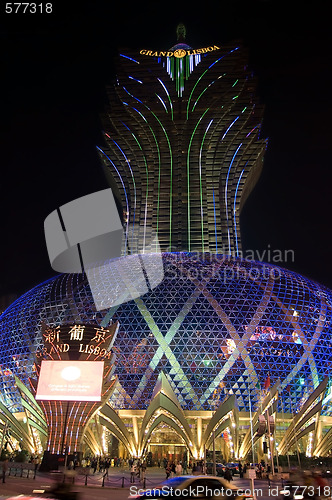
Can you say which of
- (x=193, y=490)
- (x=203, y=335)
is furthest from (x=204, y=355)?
(x=193, y=490)

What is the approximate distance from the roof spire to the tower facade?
83.5 feet

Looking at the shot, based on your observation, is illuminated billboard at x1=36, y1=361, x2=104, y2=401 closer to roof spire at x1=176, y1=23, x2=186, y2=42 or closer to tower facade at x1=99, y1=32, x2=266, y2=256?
tower facade at x1=99, y1=32, x2=266, y2=256

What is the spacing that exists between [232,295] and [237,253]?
42197mm

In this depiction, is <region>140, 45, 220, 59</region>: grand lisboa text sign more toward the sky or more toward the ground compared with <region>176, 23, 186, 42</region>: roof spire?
more toward the ground

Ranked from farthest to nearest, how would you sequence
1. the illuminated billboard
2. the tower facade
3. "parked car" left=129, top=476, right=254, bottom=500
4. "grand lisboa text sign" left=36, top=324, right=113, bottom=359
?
1. the tower facade
2. "grand lisboa text sign" left=36, top=324, right=113, bottom=359
3. the illuminated billboard
4. "parked car" left=129, top=476, right=254, bottom=500

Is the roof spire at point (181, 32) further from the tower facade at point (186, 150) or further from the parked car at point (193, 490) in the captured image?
the parked car at point (193, 490)

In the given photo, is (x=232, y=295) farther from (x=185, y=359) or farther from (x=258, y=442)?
(x=258, y=442)

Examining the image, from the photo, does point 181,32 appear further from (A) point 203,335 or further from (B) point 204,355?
(B) point 204,355

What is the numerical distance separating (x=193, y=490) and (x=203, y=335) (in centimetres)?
5489

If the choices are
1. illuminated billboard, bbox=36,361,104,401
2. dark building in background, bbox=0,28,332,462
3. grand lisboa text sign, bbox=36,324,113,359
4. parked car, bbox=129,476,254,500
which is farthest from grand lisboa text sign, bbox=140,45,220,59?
parked car, bbox=129,476,254,500

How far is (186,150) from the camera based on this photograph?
414ft

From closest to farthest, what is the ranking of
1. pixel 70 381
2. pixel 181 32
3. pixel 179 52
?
pixel 70 381 → pixel 179 52 → pixel 181 32

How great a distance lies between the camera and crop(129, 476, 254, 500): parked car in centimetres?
1576

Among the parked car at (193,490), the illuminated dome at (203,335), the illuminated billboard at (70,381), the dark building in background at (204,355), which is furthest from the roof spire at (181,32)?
the parked car at (193,490)
